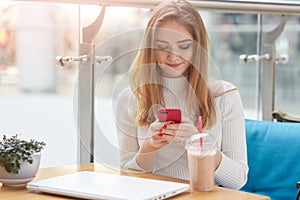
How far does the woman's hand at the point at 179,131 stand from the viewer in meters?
1.56

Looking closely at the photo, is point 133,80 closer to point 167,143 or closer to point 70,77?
point 167,143

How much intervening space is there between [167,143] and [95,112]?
0.44 meters

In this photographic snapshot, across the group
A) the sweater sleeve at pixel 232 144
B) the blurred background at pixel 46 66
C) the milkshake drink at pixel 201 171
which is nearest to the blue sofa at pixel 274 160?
the sweater sleeve at pixel 232 144

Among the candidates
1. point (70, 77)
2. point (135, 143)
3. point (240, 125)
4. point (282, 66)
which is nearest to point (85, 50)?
point (70, 77)

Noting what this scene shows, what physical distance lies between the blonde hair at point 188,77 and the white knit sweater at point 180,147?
0.03 meters

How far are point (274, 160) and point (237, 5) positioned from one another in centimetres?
68

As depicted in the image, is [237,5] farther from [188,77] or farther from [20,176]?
[20,176]

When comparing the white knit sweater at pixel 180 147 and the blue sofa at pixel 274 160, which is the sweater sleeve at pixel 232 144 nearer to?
the white knit sweater at pixel 180 147

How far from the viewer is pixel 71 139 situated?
2.23m

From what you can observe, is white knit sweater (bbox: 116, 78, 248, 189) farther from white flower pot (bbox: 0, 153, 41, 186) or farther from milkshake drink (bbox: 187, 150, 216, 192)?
white flower pot (bbox: 0, 153, 41, 186)

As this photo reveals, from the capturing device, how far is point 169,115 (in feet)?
5.11

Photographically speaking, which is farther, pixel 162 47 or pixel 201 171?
pixel 162 47

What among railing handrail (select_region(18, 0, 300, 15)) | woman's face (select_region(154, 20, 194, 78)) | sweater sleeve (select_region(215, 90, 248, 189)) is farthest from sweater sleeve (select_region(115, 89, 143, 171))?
railing handrail (select_region(18, 0, 300, 15))

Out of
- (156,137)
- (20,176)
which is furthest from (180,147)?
(20,176)
